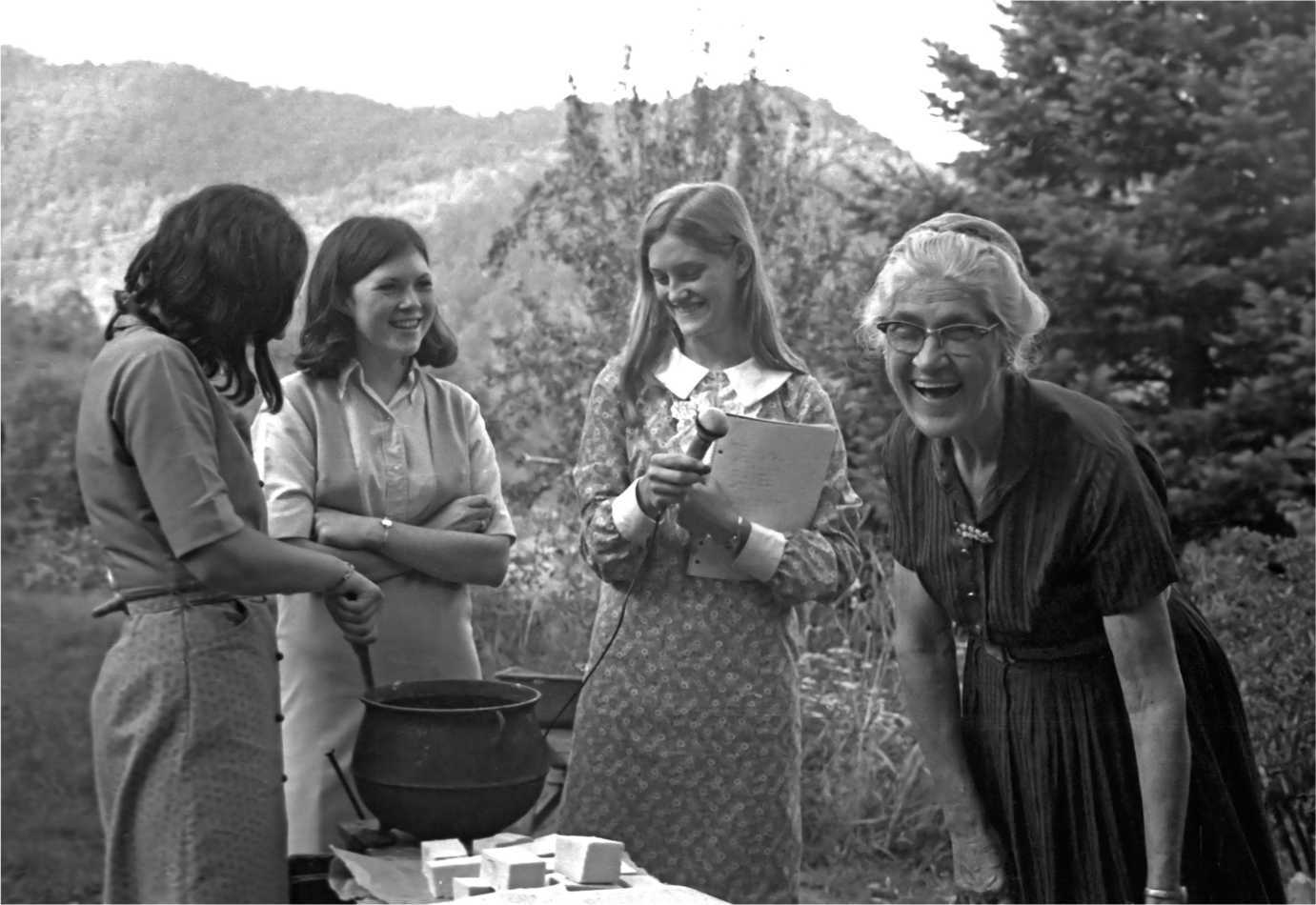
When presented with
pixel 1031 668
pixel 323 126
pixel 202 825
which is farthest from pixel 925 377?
pixel 323 126

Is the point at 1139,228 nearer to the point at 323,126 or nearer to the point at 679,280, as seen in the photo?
the point at 323,126

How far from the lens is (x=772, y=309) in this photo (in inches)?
126

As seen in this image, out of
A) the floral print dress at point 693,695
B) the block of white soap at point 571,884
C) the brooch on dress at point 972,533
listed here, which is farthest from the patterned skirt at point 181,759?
the brooch on dress at point 972,533

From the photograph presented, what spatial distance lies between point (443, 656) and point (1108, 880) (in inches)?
63.0

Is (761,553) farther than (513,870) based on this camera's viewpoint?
Yes

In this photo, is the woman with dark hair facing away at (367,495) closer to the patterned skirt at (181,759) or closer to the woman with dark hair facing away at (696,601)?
the woman with dark hair facing away at (696,601)

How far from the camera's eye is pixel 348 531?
315 cm

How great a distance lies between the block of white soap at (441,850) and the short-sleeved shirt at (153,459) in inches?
25.2

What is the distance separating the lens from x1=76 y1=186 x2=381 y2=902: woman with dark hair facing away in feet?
8.35

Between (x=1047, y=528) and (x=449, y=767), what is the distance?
1.13 m

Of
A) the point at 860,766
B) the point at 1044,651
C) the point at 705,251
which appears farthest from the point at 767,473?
the point at 860,766

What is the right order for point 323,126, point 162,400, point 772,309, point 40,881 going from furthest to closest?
point 323,126, point 40,881, point 772,309, point 162,400

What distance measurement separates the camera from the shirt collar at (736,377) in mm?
3094

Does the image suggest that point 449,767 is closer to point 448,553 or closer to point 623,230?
point 448,553
